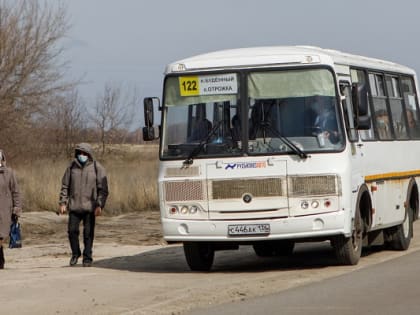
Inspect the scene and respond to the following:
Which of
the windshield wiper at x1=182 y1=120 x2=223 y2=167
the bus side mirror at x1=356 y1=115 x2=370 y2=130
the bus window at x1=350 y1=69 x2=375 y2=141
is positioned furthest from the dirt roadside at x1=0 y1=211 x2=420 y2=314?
the bus side mirror at x1=356 y1=115 x2=370 y2=130

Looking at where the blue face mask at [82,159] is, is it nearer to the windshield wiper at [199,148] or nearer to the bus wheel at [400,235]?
the windshield wiper at [199,148]

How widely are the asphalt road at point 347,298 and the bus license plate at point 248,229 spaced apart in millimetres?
1313

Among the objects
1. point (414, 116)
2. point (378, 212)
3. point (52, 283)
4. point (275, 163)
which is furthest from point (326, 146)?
point (414, 116)

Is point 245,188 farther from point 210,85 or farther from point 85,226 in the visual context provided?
point 85,226

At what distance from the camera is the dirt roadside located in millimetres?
13422

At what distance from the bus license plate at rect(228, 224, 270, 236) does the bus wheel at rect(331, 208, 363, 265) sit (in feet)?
3.70

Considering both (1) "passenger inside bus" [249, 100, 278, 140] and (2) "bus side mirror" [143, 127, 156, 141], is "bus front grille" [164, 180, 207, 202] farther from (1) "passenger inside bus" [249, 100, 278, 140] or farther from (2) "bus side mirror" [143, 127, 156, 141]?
(1) "passenger inside bus" [249, 100, 278, 140]

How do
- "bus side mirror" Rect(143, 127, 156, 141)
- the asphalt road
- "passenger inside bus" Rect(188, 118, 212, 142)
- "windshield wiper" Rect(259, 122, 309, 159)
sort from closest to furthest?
the asphalt road
"windshield wiper" Rect(259, 122, 309, 159)
"passenger inside bus" Rect(188, 118, 212, 142)
"bus side mirror" Rect(143, 127, 156, 141)

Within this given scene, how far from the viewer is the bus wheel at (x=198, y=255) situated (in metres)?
17.8

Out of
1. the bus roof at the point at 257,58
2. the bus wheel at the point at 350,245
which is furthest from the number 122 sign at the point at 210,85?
the bus wheel at the point at 350,245

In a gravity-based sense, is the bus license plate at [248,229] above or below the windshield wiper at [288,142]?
below

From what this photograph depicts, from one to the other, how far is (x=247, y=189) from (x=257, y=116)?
3.33 feet

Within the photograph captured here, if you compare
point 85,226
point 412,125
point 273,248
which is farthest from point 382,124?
point 85,226

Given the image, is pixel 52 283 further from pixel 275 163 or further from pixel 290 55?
pixel 290 55
